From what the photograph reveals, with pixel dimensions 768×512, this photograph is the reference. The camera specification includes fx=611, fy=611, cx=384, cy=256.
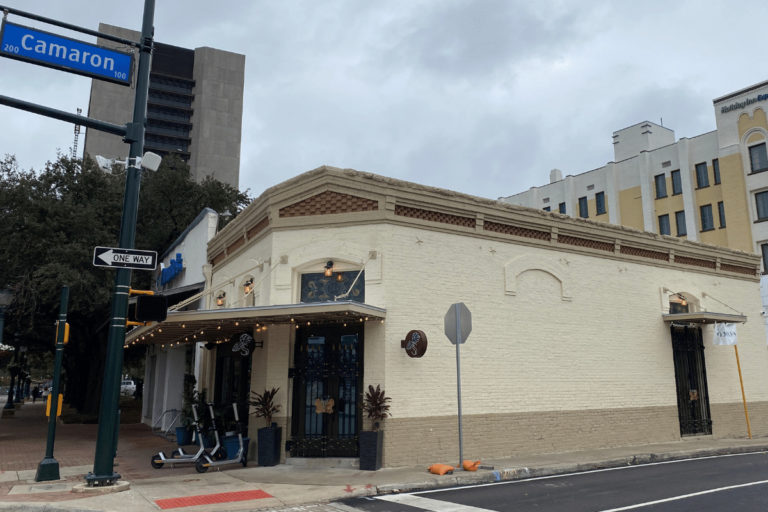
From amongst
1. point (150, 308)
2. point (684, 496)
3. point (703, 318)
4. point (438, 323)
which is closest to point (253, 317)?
point (150, 308)

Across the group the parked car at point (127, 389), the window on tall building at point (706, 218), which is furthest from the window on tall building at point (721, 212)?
the parked car at point (127, 389)

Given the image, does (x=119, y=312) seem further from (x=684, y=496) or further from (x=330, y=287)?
(x=684, y=496)

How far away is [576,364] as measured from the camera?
1544 centimetres

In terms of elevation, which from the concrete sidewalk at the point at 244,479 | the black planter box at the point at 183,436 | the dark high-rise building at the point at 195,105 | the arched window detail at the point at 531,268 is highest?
the dark high-rise building at the point at 195,105

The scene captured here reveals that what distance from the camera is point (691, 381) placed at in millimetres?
18047

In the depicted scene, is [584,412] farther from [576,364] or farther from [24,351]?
[24,351]

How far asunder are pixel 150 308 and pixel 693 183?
120 feet

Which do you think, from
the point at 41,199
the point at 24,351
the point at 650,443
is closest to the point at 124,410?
the point at 41,199

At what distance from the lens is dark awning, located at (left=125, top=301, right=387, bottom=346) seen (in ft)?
37.8

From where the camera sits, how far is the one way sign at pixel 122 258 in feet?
31.9

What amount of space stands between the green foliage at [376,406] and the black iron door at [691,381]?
9876 millimetres

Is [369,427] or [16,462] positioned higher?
[369,427]

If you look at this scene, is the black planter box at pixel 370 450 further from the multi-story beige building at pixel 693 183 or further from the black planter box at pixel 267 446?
the multi-story beige building at pixel 693 183

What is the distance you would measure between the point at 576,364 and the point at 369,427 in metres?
6.09
